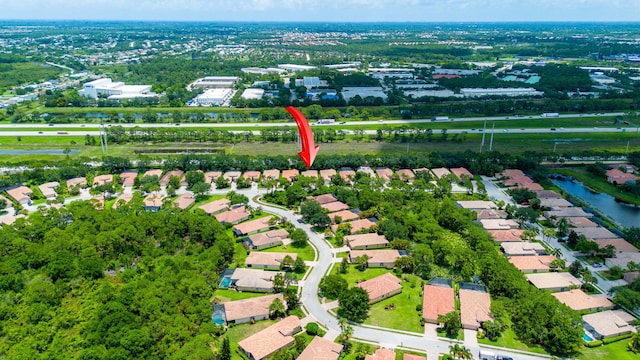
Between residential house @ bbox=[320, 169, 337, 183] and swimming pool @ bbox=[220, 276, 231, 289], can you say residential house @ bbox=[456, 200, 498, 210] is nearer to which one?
residential house @ bbox=[320, 169, 337, 183]

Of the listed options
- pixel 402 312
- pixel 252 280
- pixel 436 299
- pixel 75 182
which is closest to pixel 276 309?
pixel 252 280

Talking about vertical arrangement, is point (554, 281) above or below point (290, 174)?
below

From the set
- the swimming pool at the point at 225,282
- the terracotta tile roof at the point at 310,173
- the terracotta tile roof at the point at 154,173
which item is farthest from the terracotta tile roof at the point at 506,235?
the terracotta tile roof at the point at 154,173

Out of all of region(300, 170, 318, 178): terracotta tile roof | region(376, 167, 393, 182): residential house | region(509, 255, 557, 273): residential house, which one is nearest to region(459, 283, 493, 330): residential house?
region(509, 255, 557, 273): residential house

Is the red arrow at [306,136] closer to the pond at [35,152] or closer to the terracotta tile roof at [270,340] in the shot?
the terracotta tile roof at [270,340]

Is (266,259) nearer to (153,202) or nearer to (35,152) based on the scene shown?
(153,202)

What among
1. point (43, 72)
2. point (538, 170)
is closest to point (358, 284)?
point (538, 170)
